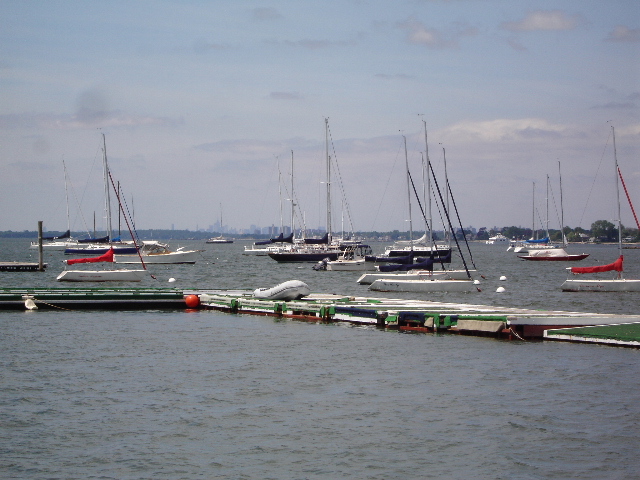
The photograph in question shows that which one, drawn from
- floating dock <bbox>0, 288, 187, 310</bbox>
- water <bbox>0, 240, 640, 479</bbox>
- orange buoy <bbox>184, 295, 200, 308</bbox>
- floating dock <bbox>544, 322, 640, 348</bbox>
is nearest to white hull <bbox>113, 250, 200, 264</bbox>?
Result: floating dock <bbox>0, 288, 187, 310</bbox>

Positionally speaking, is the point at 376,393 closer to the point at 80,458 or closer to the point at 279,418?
the point at 279,418

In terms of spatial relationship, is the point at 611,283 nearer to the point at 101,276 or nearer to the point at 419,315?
Answer: the point at 419,315

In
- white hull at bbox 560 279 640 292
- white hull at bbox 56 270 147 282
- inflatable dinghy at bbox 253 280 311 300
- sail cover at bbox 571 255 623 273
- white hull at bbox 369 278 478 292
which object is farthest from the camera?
white hull at bbox 56 270 147 282

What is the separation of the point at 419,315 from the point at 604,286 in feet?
103

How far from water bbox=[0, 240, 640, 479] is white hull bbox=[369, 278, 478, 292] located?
81.7 feet

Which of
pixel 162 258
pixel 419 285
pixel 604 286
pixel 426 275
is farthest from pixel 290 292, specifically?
pixel 162 258

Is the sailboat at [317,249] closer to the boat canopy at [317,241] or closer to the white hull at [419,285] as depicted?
the boat canopy at [317,241]

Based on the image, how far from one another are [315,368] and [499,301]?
98.5ft

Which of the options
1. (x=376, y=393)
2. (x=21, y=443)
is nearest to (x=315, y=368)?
(x=376, y=393)

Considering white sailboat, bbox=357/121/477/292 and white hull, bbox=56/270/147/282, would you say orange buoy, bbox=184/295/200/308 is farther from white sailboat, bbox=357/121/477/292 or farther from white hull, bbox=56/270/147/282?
white hull, bbox=56/270/147/282

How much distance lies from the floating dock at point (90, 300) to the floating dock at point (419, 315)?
2.00m

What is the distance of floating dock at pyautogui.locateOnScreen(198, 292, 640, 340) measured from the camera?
34375mm

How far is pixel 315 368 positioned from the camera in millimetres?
28875

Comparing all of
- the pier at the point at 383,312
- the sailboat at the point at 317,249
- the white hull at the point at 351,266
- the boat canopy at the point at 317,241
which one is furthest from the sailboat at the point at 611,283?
the boat canopy at the point at 317,241
